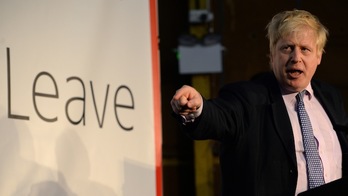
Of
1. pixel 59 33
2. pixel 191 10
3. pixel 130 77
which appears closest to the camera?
pixel 59 33

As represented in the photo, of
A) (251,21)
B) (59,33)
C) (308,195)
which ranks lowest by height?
(308,195)

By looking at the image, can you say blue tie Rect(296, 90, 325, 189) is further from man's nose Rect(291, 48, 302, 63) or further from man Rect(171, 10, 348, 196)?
man's nose Rect(291, 48, 302, 63)

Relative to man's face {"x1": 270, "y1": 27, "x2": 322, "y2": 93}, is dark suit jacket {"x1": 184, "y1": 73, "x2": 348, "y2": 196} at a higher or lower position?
lower

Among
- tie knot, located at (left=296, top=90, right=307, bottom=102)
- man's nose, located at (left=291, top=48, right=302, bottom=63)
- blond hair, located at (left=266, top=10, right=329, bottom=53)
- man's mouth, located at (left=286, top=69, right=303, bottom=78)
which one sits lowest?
tie knot, located at (left=296, top=90, right=307, bottom=102)

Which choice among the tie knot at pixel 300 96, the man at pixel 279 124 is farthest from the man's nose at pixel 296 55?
the tie knot at pixel 300 96

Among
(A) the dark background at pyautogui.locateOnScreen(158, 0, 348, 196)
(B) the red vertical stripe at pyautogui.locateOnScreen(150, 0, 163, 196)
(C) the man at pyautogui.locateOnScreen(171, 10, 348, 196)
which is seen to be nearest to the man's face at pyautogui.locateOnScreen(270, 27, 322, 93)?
(C) the man at pyautogui.locateOnScreen(171, 10, 348, 196)


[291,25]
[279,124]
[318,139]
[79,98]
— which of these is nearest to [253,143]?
[279,124]

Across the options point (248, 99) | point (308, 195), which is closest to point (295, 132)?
point (248, 99)

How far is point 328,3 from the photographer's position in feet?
13.9

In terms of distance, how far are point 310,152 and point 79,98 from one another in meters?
0.64

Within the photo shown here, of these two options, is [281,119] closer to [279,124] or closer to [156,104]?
[279,124]

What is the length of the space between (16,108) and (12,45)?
0.16 meters

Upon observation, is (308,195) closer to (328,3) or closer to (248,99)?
(248,99)

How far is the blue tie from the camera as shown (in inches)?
69.1
